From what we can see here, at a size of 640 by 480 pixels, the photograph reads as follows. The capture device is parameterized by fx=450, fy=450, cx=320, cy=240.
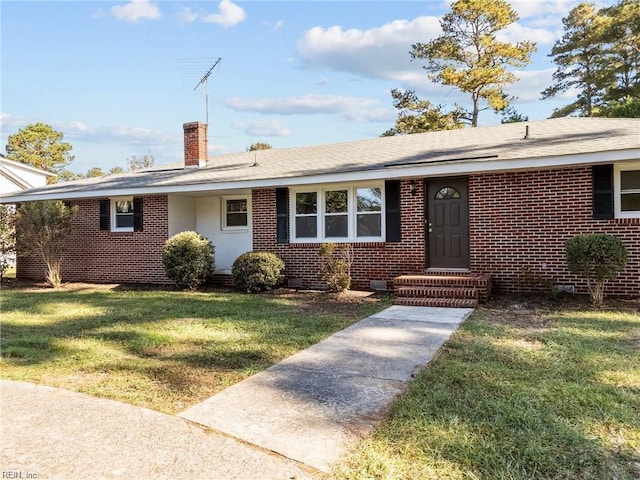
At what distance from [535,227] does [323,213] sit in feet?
14.8

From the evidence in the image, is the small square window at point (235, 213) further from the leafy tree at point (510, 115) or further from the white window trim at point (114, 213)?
the leafy tree at point (510, 115)

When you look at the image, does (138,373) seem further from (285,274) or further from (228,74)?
(228,74)

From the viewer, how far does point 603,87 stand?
25734mm

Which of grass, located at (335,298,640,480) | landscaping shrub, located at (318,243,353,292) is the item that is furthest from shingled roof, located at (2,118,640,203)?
grass, located at (335,298,640,480)

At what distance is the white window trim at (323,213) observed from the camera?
10.0m

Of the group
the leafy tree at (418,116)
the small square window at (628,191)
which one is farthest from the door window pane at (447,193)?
the leafy tree at (418,116)

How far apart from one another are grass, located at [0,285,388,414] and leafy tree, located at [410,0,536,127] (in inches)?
813

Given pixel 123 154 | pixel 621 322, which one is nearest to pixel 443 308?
pixel 621 322

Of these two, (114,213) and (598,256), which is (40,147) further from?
(598,256)

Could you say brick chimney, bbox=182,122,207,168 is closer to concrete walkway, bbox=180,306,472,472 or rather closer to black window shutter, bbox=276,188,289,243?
black window shutter, bbox=276,188,289,243

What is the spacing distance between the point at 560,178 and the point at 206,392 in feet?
24.7

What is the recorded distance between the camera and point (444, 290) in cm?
818

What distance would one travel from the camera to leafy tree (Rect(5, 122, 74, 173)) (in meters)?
39.3

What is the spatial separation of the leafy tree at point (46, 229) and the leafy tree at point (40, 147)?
33122mm
